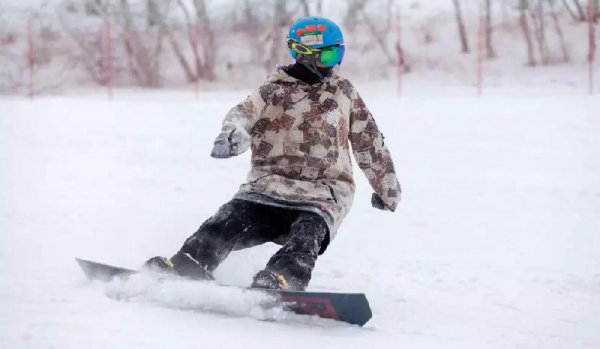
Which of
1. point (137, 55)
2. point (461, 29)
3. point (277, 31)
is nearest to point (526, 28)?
point (461, 29)

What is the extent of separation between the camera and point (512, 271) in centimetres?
551

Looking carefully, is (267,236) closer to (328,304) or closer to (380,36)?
(328,304)

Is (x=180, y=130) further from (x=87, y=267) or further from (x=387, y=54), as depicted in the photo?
(x=387, y=54)

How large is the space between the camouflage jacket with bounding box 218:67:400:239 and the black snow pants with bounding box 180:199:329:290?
0.07 meters

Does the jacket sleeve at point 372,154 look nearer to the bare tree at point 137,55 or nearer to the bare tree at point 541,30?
the bare tree at point 541,30

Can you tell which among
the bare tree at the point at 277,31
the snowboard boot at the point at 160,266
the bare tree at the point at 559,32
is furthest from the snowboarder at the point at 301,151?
the bare tree at the point at 277,31

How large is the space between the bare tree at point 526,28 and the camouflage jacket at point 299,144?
674 inches

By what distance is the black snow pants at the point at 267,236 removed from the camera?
4.01 meters

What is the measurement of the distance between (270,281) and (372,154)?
1140 millimetres

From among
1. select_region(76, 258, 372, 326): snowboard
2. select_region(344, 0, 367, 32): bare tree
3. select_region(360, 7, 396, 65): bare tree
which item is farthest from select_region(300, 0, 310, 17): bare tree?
select_region(76, 258, 372, 326): snowboard

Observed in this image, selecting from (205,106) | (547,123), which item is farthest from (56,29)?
(547,123)

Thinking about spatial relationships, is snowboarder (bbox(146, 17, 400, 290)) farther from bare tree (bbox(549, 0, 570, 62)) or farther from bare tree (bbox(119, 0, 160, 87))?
bare tree (bbox(119, 0, 160, 87))

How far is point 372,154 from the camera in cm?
466

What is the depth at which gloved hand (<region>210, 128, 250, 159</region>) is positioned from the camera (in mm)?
3887
